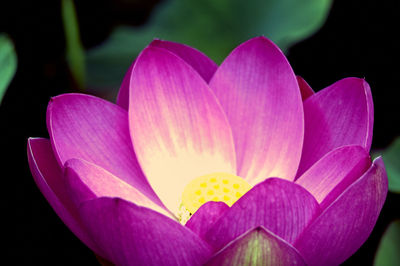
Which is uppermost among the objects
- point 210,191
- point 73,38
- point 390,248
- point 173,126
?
point 73,38

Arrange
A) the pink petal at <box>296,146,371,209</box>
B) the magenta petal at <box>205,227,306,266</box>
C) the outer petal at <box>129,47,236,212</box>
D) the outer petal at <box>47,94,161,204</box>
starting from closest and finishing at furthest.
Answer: the magenta petal at <box>205,227,306,266</box> < the pink petal at <box>296,146,371,209</box> < the outer petal at <box>47,94,161,204</box> < the outer petal at <box>129,47,236,212</box>

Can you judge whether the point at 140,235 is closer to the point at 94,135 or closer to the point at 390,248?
the point at 94,135

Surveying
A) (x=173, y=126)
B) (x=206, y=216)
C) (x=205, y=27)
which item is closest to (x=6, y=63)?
(x=173, y=126)

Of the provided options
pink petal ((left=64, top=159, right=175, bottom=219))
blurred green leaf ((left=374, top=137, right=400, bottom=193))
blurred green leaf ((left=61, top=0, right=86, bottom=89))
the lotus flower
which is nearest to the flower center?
the lotus flower

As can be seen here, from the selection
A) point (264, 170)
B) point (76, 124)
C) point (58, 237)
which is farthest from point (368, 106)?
point (58, 237)

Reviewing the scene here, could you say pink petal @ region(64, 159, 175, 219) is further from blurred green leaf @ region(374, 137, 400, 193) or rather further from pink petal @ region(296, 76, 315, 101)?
blurred green leaf @ region(374, 137, 400, 193)
